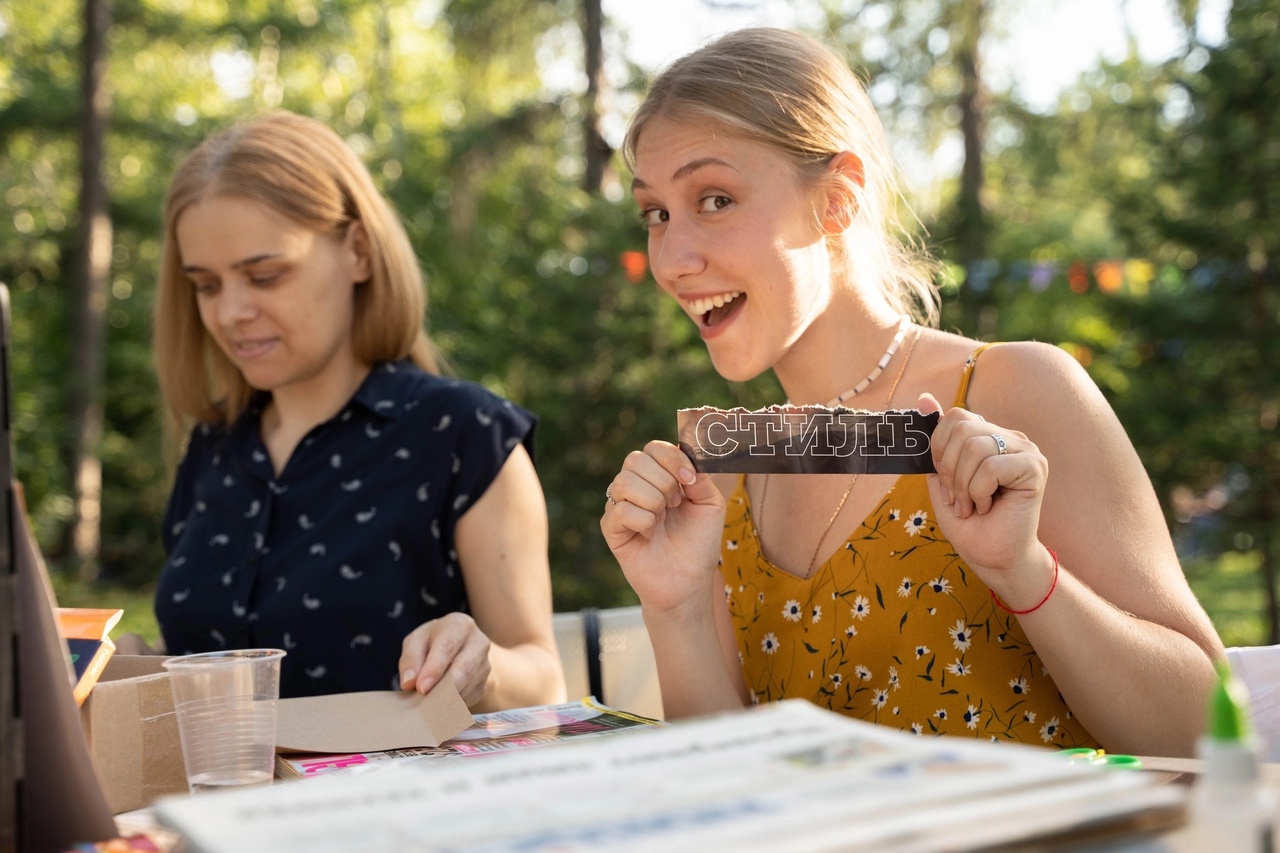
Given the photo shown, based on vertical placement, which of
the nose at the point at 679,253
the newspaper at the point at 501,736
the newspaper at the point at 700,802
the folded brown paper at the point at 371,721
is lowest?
the newspaper at the point at 501,736

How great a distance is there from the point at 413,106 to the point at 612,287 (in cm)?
1573

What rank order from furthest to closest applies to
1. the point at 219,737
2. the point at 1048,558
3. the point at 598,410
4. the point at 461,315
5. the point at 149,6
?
1. the point at 149,6
2. the point at 461,315
3. the point at 598,410
4. the point at 1048,558
5. the point at 219,737

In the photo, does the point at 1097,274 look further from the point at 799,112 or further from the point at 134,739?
the point at 134,739

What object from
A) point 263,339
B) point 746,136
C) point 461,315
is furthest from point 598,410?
point 746,136

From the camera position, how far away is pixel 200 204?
2.51 m

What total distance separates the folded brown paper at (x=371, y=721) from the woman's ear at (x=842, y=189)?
3.22ft

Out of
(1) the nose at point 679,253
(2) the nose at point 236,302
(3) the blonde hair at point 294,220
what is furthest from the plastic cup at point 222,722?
(3) the blonde hair at point 294,220

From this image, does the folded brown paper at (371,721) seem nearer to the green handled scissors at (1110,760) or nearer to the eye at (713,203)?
the green handled scissors at (1110,760)

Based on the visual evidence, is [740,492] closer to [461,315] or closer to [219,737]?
[219,737]

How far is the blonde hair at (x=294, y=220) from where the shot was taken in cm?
254

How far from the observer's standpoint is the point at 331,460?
2.57 metres

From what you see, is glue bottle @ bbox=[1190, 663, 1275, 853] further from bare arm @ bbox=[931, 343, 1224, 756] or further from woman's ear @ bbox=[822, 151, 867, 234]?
woman's ear @ bbox=[822, 151, 867, 234]

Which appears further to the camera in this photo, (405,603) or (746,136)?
(405,603)

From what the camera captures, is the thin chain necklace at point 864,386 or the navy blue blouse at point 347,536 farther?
the navy blue blouse at point 347,536
